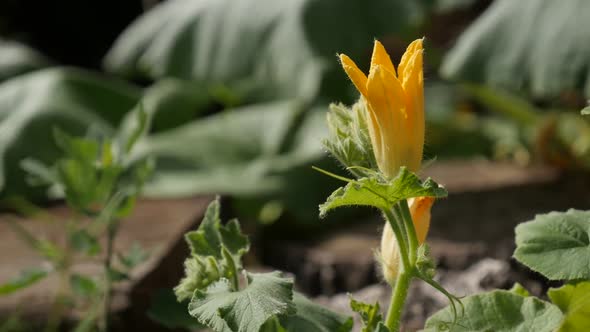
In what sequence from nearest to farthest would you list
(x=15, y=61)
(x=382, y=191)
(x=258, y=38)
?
(x=382, y=191) → (x=258, y=38) → (x=15, y=61)

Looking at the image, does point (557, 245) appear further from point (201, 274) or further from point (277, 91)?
point (277, 91)

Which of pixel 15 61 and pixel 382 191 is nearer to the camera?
pixel 382 191

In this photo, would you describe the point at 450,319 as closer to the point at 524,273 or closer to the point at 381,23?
the point at 524,273

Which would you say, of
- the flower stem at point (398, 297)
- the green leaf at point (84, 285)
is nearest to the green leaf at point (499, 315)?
the flower stem at point (398, 297)

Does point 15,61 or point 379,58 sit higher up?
point 379,58

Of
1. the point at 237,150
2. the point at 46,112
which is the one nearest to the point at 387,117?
the point at 46,112

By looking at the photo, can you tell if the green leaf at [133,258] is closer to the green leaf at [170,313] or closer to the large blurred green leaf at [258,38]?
the green leaf at [170,313]
